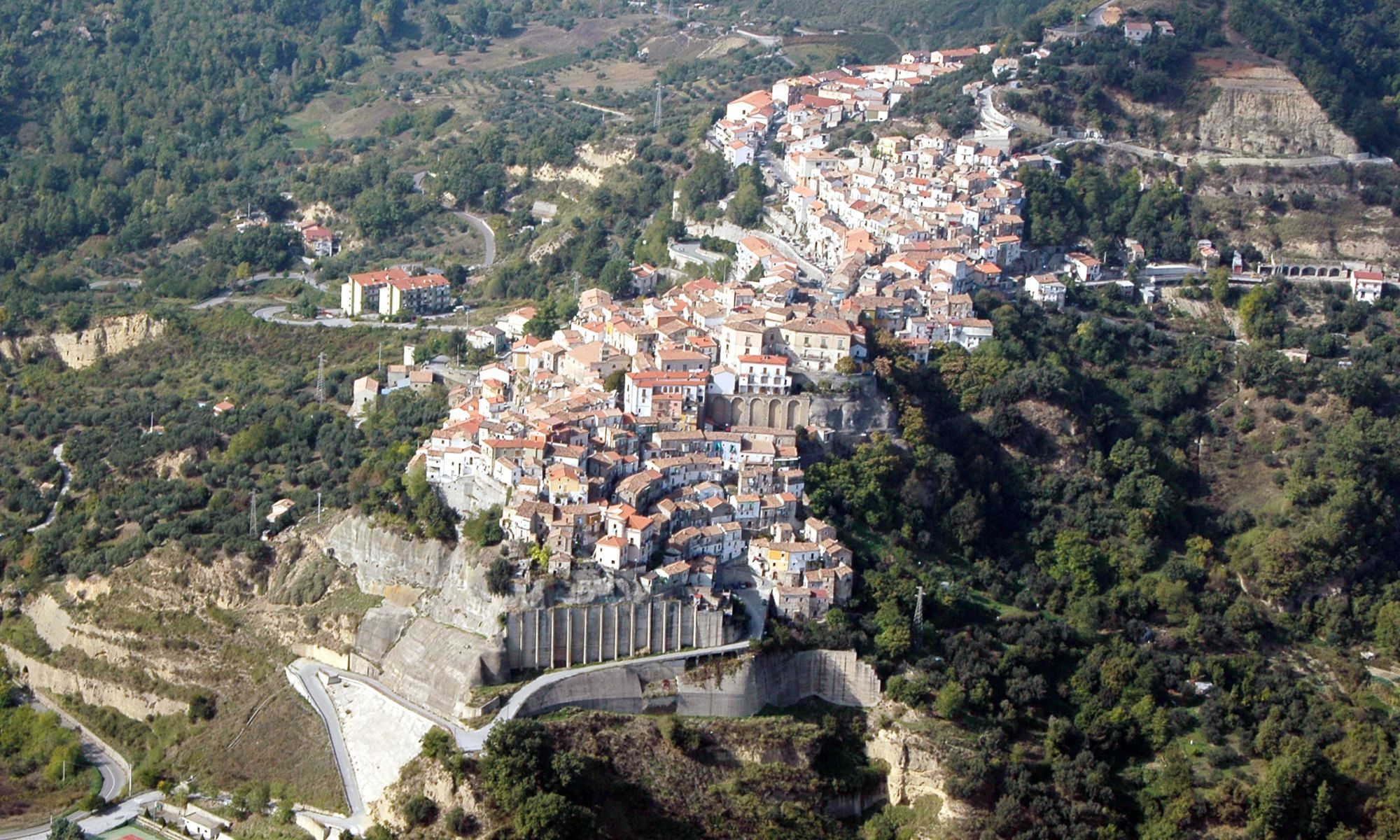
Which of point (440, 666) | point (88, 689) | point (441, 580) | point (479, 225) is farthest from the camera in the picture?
point (479, 225)

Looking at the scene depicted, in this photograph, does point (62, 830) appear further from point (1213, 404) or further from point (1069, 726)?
point (1213, 404)

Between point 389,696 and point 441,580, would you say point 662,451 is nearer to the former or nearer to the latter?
point 441,580

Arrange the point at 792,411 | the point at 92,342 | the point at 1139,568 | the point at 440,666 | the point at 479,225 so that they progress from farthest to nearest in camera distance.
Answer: the point at 479,225, the point at 92,342, the point at 1139,568, the point at 792,411, the point at 440,666

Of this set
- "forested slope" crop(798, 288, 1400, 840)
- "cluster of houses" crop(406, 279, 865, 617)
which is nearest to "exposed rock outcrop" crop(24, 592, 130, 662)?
"cluster of houses" crop(406, 279, 865, 617)

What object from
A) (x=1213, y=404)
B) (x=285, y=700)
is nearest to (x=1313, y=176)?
(x=1213, y=404)

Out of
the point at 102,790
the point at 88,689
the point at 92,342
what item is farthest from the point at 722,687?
the point at 92,342

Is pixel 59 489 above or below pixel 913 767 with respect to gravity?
below

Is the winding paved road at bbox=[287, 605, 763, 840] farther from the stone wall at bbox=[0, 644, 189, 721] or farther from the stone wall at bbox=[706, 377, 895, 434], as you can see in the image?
the stone wall at bbox=[706, 377, 895, 434]
